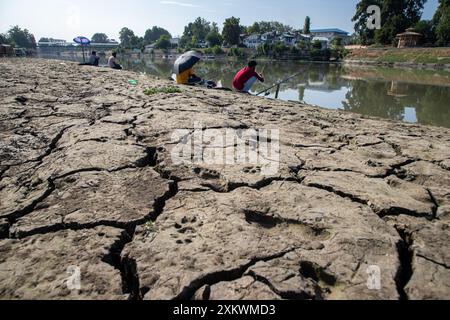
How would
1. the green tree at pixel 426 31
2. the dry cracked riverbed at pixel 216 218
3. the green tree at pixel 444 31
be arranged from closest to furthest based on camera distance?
1. the dry cracked riverbed at pixel 216 218
2. the green tree at pixel 444 31
3. the green tree at pixel 426 31

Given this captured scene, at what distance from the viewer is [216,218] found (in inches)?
66.6

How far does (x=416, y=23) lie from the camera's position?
36281mm

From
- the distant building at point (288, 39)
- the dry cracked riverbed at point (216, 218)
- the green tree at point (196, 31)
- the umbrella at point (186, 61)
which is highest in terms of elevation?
the green tree at point (196, 31)

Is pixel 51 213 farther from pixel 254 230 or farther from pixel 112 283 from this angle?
pixel 254 230

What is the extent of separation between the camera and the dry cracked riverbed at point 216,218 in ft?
4.12

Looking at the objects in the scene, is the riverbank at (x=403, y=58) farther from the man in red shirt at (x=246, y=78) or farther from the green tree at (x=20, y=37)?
the green tree at (x=20, y=37)

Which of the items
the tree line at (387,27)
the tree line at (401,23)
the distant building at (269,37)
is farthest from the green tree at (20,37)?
the tree line at (401,23)

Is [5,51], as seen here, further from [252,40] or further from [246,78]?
[252,40]

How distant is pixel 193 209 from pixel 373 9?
47.4 meters

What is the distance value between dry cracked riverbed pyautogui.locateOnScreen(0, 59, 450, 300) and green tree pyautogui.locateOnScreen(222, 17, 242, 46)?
56488 millimetres

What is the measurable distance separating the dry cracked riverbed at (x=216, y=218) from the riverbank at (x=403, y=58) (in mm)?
27319

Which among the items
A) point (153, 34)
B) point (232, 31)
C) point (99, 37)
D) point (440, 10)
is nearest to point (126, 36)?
point (153, 34)

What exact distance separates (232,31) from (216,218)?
5839 cm
